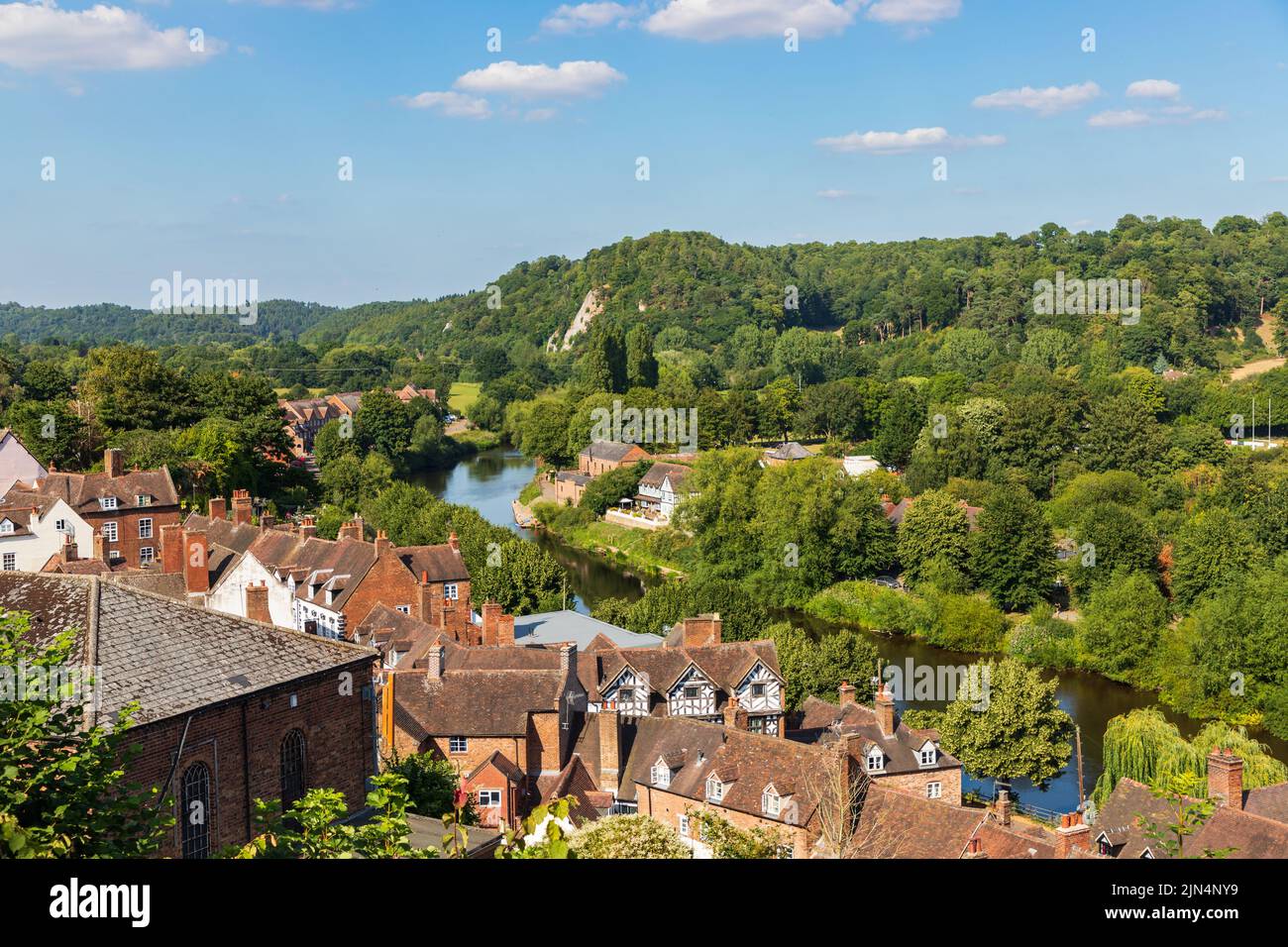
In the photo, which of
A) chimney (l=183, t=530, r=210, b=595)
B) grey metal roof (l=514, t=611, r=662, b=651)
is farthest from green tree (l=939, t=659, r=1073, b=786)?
chimney (l=183, t=530, r=210, b=595)

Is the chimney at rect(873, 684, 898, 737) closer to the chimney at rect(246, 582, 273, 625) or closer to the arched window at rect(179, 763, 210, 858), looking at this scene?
the arched window at rect(179, 763, 210, 858)

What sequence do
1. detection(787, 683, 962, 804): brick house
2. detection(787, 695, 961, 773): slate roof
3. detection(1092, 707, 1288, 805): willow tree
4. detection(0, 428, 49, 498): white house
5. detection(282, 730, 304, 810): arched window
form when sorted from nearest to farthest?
detection(282, 730, 304, 810): arched window, detection(787, 683, 962, 804): brick house, detection(787, 695, 961, 773): slate roof, detection(1092, 707, 1288, 805): willow tree, detection(0, 428, 49, 498): white house

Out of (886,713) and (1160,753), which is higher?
(886,713)

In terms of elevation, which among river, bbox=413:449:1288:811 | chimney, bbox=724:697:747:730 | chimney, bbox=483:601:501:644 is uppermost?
chimney, bbox=483:601:501:644

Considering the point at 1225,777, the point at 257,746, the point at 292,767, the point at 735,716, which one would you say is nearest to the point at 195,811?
the point at 257,746

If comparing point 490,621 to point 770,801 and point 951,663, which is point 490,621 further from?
point 951,663

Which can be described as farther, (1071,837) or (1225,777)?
(1225,777)
